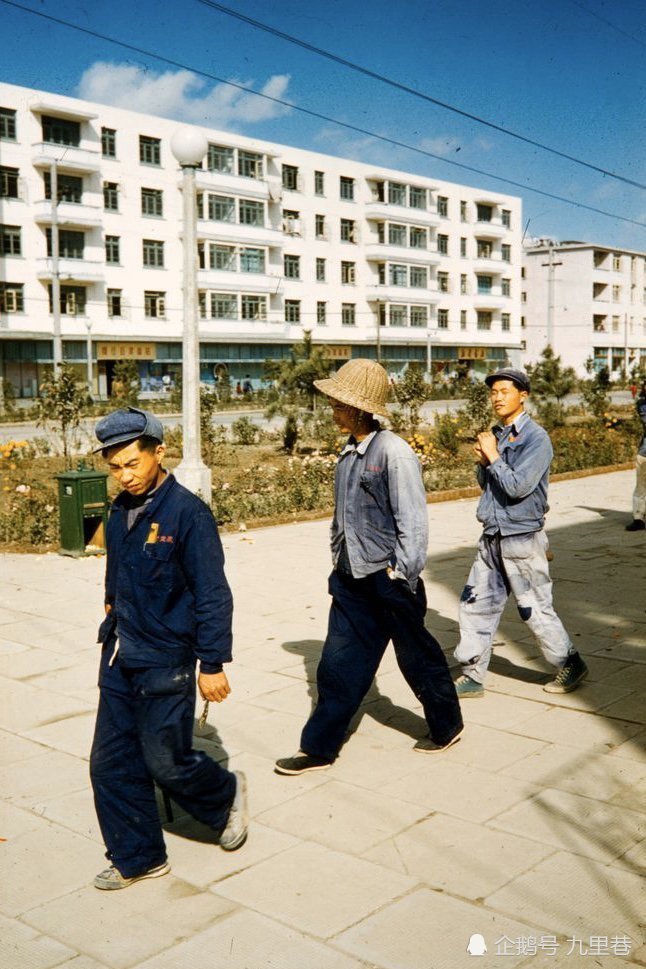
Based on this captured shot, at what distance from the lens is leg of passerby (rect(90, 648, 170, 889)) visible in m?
3.61

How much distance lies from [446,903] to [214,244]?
5055 centimetres

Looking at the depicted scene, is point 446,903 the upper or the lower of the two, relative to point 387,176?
lower

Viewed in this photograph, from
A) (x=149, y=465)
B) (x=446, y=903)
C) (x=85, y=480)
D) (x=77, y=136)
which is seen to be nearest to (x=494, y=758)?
(x=446, y=903)

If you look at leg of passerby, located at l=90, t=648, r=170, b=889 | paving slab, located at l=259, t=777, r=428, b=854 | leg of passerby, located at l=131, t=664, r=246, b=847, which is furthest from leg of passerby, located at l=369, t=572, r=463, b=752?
leg of passerby, located at l=90, t=648, r=170, b=889

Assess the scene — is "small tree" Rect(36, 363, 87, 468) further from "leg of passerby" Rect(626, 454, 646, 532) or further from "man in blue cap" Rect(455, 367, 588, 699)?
"man in blue cap" Rect(455, 367, 588, 699)

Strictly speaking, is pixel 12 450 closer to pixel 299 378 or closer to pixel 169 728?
pixel 299 378

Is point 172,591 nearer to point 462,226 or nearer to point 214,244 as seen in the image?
point 214,244

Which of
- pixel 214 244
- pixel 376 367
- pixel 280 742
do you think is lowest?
pixel 280 742

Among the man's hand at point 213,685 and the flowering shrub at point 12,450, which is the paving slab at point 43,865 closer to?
the man's hand at point 213,685

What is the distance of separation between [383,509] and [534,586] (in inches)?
54.6

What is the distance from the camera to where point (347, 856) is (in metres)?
3.84

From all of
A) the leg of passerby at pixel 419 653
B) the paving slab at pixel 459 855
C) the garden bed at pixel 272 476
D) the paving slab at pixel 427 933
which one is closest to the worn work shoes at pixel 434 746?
the leg of passerby at pixel 419 653

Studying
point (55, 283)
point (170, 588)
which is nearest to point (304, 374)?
point (55, 283)

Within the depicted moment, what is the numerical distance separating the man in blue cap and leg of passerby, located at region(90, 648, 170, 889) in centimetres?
243
